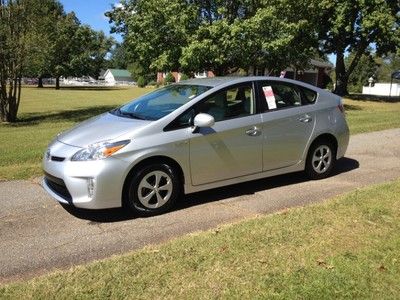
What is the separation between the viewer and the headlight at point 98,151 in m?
5.42

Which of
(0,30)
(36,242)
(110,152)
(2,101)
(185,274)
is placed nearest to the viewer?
(185,274)

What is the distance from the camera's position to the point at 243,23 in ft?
65.1

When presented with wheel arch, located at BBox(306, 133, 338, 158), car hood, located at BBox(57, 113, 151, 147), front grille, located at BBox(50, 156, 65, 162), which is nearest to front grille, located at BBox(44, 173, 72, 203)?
front grille, located at BBox(50, 156, 65, 162)

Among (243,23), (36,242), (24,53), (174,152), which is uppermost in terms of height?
(243,23)

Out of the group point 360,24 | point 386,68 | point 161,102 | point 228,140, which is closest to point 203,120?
point 228,140

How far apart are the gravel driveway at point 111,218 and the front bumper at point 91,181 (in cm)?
27

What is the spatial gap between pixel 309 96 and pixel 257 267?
3.87 metres

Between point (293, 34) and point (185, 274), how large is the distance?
61.8 ft

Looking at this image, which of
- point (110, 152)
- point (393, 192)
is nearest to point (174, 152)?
point (110, 152)

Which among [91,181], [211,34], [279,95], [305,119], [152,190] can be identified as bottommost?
[152,190]

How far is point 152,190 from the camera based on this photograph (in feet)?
18.8

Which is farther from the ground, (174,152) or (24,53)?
(24,53)

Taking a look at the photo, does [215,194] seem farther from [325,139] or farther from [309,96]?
[309,96]

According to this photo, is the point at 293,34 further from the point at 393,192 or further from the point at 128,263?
the point at 128,263
